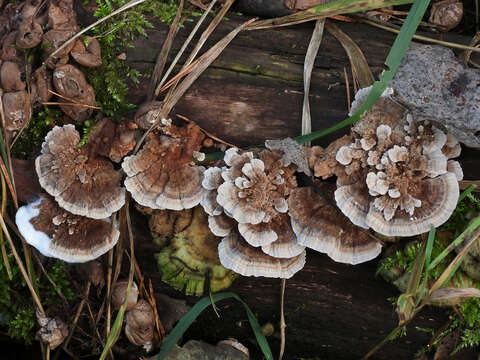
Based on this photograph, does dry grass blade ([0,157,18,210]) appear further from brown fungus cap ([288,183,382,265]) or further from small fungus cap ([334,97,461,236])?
small fungus cap ([334,97,461,236])

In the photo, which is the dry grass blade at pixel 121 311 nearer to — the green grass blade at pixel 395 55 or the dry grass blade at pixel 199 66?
the dry grass blade at pixel 199 66

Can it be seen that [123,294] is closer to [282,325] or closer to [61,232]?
[61,232]

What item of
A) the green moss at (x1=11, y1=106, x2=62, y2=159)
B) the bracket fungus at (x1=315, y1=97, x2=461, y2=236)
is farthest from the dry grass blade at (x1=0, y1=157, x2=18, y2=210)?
the bracket fungus at (x1=315, y1=97, x2=461, y2=236)

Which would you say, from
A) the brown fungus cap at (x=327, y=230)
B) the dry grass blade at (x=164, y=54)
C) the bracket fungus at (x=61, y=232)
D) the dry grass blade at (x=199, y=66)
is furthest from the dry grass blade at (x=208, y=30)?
the bracket fungus at (x=61, y=232)

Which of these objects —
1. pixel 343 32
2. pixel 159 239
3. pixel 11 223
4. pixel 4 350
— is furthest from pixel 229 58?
pixel 4 350

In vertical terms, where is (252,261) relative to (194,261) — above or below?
above

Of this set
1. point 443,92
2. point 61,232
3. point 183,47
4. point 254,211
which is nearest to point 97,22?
point 183,47
